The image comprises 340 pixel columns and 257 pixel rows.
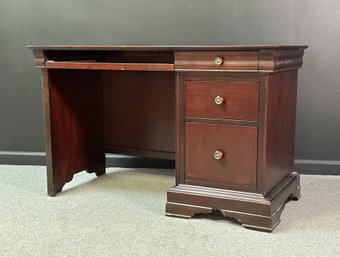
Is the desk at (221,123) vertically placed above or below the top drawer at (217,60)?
below

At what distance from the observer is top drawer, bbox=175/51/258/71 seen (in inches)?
63.8

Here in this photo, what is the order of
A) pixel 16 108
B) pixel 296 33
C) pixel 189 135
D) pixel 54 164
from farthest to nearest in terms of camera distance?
1. pixel 16 108
2. pixel 296 33
3. pixel 54 164
4. pixel 189 135

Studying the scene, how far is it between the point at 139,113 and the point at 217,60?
0.79m

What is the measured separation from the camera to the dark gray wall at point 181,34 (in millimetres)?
2270

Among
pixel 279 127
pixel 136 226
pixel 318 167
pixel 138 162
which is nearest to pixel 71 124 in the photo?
pixel 138 162

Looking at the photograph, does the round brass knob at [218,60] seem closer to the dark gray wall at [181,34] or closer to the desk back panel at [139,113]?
the desk back panel at [139,113]

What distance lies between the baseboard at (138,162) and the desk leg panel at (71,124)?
0.16 m

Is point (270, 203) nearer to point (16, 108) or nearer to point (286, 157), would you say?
point (286, 157)

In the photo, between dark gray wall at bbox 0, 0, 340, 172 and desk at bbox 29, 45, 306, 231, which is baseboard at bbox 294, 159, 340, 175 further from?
desk at bbox 29, 45, 306, 231

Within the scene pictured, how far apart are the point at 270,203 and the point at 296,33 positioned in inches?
38.9

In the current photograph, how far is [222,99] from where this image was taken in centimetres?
169

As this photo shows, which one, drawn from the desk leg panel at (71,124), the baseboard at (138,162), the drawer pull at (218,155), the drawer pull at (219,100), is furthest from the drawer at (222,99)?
the baseboard at (138,162)

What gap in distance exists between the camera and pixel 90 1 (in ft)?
8.07

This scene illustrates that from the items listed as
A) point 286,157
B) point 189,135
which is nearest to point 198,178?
point 189,135
